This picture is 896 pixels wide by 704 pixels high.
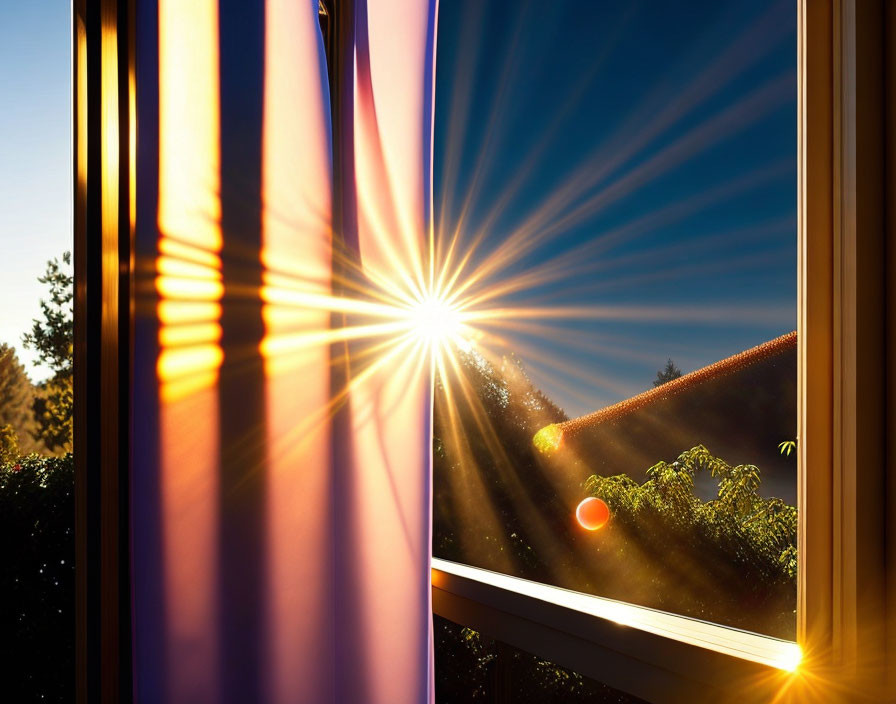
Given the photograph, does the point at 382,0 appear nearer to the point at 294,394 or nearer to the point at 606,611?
the point at 294,394

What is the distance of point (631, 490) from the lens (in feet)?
3.65

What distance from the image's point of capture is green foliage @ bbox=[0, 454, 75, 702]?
2205 mm

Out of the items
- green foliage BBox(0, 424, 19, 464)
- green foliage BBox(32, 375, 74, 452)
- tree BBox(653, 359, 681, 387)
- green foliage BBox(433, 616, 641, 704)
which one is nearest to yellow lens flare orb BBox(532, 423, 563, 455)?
tree BBox(653, 359, 681, 387)

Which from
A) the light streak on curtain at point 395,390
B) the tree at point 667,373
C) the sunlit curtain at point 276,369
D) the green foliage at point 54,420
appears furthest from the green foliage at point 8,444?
the tree at point 667,373

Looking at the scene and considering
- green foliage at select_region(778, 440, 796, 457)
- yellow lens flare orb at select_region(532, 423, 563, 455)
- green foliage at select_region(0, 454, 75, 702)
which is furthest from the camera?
green foliage at select_region(0, 454, 75, 702)

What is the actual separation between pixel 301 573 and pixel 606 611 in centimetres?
56

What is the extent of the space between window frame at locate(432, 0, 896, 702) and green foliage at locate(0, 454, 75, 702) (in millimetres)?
2419

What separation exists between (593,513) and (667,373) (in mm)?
367

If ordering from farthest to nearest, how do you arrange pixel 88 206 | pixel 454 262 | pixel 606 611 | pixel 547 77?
pixel 454 262 < pixel 547 77 < pixel 88 206 < pixel 606 611

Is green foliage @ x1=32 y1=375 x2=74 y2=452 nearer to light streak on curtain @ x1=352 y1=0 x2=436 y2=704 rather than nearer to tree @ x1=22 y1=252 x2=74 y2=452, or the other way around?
tree @ x1=22 y1=252 x2=74 y2=452

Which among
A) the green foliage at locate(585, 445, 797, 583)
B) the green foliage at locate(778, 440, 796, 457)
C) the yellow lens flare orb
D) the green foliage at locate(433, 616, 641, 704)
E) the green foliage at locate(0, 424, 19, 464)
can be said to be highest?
the green foliage at locate(0, 424, 19, 464)

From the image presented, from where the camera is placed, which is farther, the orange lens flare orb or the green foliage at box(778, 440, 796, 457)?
the orange lens flare orb

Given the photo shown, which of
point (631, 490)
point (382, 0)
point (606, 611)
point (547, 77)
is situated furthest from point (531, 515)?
point (382, 0)

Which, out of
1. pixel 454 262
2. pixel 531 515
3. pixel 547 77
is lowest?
pixel 531 515
